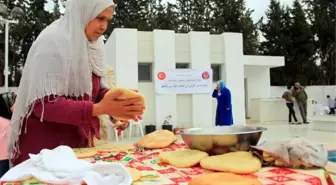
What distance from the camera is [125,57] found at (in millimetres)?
9008

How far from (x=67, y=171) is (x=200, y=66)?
29.1 feet

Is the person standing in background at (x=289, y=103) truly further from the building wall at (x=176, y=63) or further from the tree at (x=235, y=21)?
the tree at (x=235, y=21)

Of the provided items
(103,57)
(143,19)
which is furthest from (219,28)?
(103,57)

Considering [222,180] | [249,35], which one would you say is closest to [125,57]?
[222,180]

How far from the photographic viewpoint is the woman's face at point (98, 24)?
3.91 ft

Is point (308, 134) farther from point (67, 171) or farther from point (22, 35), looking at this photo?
point (22, 35)

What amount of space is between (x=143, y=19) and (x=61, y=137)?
79.3 feet

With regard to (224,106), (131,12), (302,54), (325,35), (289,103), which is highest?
(131,12)

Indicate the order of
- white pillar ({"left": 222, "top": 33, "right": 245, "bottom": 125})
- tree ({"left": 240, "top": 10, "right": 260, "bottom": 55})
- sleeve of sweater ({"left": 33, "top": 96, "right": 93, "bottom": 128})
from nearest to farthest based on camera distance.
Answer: sleeve of sweater ({"left": 33, "top": 96, "right": 93, "bottom": 128}), white pillar ({"left": 222, "top": 33, "right": 245, "bottom": 125}), tree ({"left": 240, "top": 10, "right": 260, "bottom": 55})

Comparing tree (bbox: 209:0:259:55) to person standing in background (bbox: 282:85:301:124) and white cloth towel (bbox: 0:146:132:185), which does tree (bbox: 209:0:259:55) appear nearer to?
person standing in background (bbox: 282:85:301:124)

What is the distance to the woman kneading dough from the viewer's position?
41.2 inches

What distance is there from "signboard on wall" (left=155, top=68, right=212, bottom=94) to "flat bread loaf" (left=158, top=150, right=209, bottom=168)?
8054 millimetres

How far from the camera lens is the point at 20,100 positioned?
3.94 ft

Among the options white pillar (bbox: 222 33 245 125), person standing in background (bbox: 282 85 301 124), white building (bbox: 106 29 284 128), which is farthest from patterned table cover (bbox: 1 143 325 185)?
person standing in background (bbox: 282 85 301 124)
